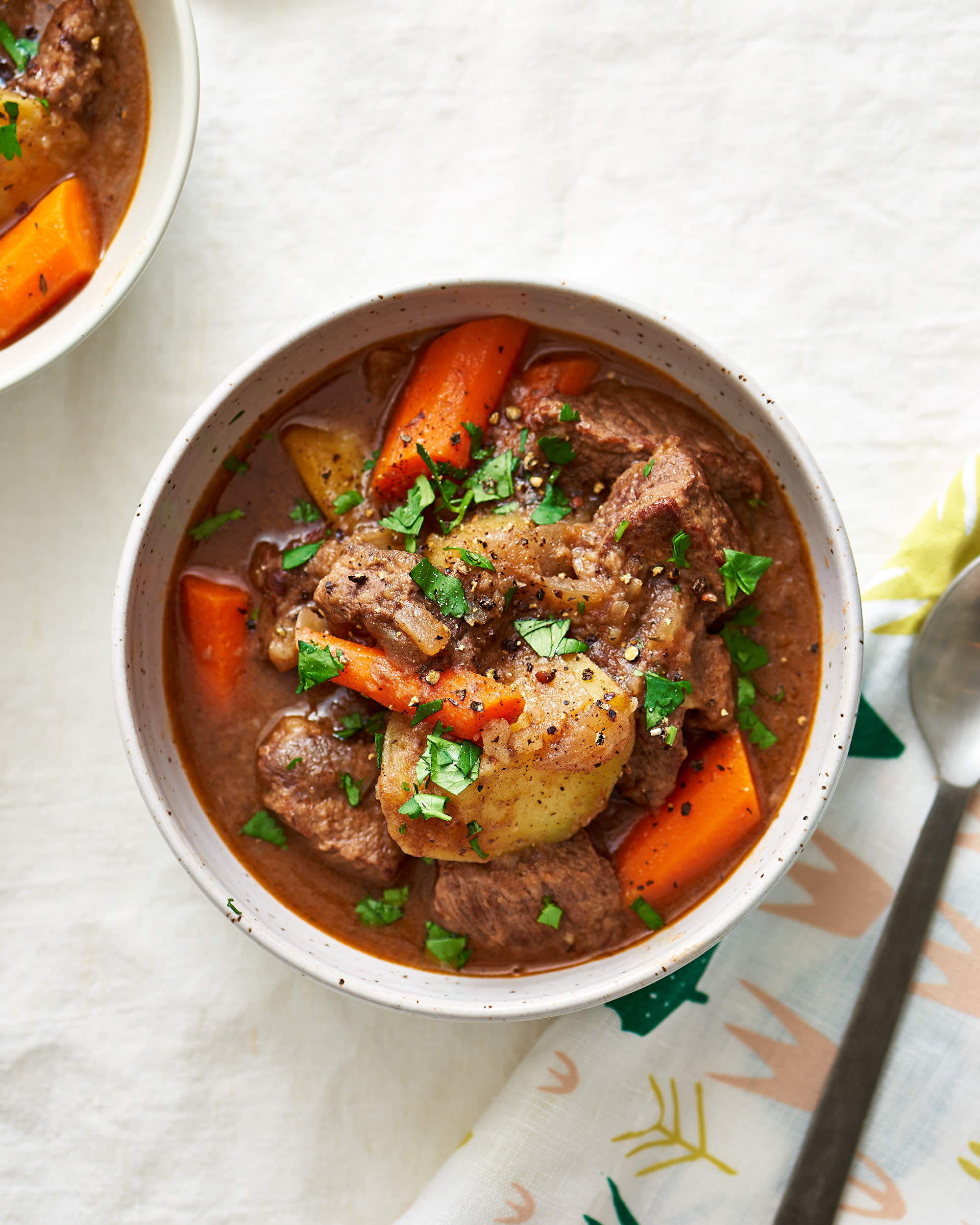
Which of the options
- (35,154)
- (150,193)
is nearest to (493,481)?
(150,193)

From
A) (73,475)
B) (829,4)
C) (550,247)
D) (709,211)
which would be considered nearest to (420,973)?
(73,475)

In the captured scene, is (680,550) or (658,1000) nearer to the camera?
(680,550)

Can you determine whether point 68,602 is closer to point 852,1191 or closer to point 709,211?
point 709,211

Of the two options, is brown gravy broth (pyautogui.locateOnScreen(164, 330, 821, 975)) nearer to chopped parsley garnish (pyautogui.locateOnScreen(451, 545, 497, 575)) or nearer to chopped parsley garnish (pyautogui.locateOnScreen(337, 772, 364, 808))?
chopped parsley garnish (pyautogui.locateOnScreen(337, 772, 364, 808))

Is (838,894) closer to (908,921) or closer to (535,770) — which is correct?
(908,921)

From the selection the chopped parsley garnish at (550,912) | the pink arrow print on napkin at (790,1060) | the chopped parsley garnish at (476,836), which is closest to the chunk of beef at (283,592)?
the chopped parsley garnish at (476,836)

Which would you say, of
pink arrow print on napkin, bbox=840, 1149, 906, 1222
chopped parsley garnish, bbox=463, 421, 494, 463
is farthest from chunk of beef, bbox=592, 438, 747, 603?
pink arrow print on napkin, bbox=840, 1149, 906, 1222
